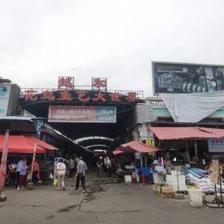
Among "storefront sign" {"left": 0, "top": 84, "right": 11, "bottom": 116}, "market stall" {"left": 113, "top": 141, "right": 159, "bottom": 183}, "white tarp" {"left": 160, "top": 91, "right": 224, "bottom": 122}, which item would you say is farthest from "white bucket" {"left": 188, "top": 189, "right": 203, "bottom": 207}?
"storefront sign" {"left": 0, "top": 84, "right": 11, "bottom": 116}

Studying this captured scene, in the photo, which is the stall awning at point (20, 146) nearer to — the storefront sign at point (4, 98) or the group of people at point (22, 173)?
the group of people at point (22, 173)

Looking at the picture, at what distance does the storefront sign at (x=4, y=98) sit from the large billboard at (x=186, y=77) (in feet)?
32.6

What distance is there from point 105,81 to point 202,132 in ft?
27.6

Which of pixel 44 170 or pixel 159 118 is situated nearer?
pixel 44 170

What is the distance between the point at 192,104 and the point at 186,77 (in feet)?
10.4

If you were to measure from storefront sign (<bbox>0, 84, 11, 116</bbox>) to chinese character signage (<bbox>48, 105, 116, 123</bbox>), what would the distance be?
10.0ft

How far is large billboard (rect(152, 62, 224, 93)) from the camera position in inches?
1011

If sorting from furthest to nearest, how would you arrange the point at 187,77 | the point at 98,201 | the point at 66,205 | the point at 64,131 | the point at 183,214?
the point at 64,131
the point at 187,77
the point at 98,201
the point at 66,205
the point at 183,214

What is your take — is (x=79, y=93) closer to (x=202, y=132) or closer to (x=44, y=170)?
(x=44, y=170)

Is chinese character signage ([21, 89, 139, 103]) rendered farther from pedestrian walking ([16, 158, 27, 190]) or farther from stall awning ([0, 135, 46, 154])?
pedestrian walking ([16, 158, 27, 190])

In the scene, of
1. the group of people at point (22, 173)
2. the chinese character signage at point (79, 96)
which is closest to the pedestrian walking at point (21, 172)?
the group of people at point (22, 173)

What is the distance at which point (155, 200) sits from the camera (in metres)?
13.0

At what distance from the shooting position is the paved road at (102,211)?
9.14 metres

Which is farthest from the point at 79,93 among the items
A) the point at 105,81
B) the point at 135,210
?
the point at 135,210
